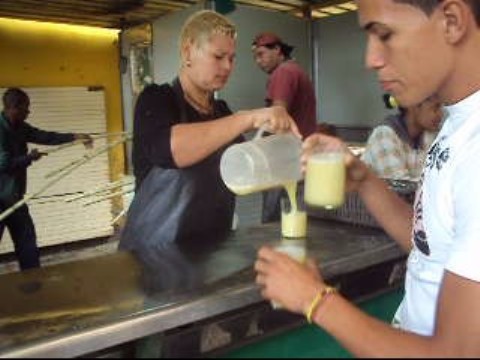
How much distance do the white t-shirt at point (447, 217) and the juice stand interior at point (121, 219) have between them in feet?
0.73

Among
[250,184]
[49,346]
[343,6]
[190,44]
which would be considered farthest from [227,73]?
[343,6]

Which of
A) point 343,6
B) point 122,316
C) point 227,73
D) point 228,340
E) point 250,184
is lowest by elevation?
point 228,340

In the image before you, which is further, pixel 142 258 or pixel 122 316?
pixel 142 258

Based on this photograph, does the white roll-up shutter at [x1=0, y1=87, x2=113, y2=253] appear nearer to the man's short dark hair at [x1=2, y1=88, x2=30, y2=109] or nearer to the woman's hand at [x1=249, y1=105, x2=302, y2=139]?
the man's short dark hair at [x1=2, y1=88, x2=30, y2=109]

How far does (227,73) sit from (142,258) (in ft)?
2.86

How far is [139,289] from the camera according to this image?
1.49 m

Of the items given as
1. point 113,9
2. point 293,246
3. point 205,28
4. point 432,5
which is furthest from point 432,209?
point 113,9

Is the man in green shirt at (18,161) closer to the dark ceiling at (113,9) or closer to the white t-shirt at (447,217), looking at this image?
the dark ceiling at (113,9)

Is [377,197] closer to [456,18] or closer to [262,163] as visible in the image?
[262,163]

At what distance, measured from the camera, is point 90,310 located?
4.44ft

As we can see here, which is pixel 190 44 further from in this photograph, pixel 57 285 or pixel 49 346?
pixel 49 346

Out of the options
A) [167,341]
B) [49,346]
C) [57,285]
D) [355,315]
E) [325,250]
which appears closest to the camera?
[355,315]

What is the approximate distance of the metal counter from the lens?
1201 mm

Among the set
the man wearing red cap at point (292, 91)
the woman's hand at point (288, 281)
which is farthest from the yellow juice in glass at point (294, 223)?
the man wearing red cap at point (292, 91)
